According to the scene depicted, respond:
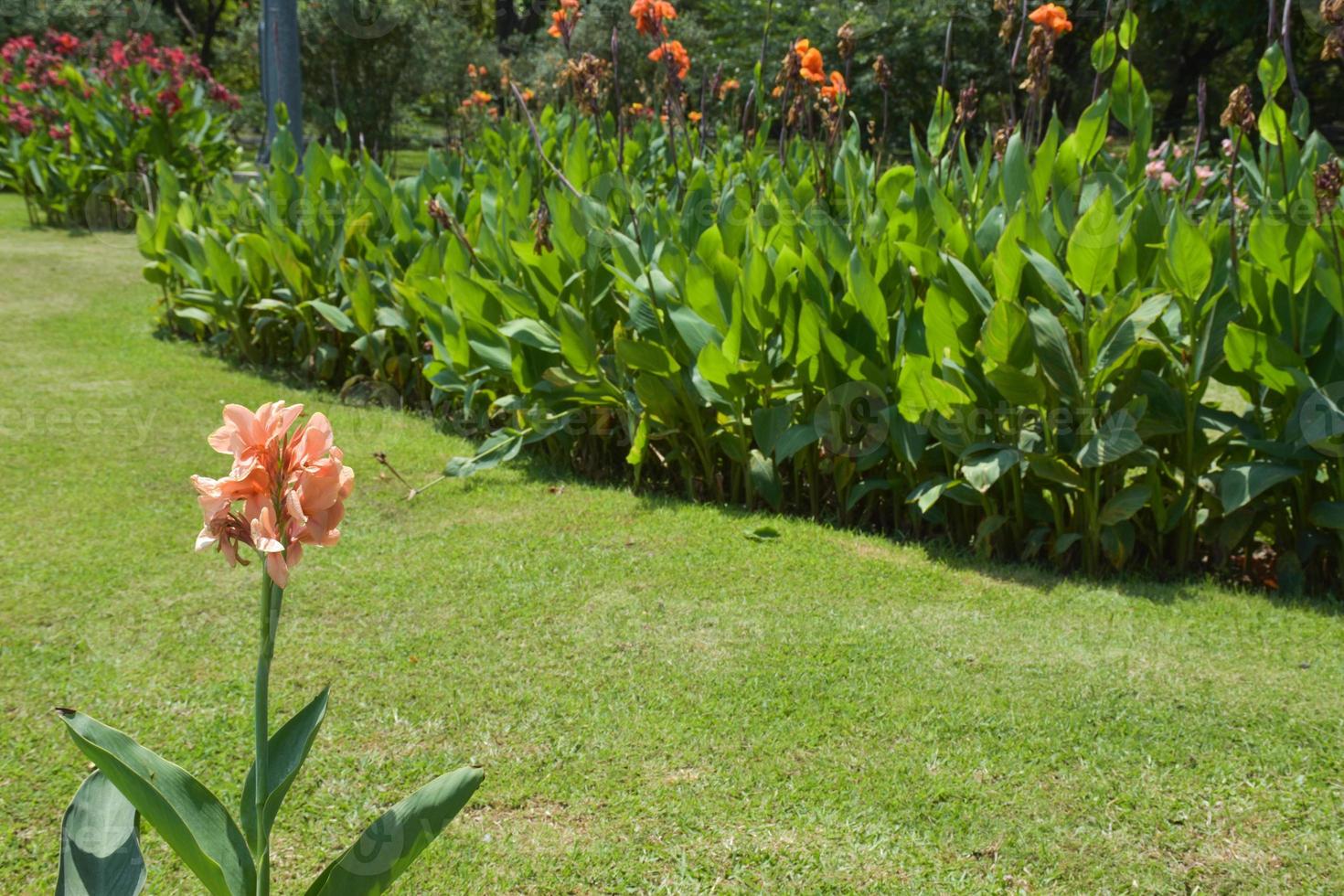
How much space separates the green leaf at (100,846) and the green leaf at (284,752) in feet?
0.50

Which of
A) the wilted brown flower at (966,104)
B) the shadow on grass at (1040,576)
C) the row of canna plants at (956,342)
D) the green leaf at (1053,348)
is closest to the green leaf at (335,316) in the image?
the row of canna plants at (956,342)

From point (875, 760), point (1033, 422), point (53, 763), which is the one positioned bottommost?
point (53, 763)

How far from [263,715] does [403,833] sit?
25 centimetres

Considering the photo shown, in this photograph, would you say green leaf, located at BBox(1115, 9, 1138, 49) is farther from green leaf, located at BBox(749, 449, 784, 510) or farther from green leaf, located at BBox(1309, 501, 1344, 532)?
green leaf, located at BBox(749, 449, 784, 510)

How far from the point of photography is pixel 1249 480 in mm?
3350

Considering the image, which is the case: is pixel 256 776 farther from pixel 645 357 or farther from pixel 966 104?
pixel 966 104

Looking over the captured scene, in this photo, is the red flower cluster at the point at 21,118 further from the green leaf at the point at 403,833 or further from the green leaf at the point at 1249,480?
the green leaf at the point at 403,833

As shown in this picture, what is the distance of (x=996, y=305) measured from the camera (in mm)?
3289

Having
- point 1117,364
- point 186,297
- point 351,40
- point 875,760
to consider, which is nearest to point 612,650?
point 875,760

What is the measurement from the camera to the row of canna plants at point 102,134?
10703mm

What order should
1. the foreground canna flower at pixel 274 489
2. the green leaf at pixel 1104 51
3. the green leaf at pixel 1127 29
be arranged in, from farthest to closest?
the green leaf at pixel 1104 51
the green leaf at pixel 1127 29
the foreground canna flower at pixel 274 489

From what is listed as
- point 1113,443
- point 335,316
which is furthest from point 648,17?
point 1113,443

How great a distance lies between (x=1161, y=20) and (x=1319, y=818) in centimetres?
A: 1834

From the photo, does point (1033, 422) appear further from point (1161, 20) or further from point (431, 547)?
point (1161, 20)
